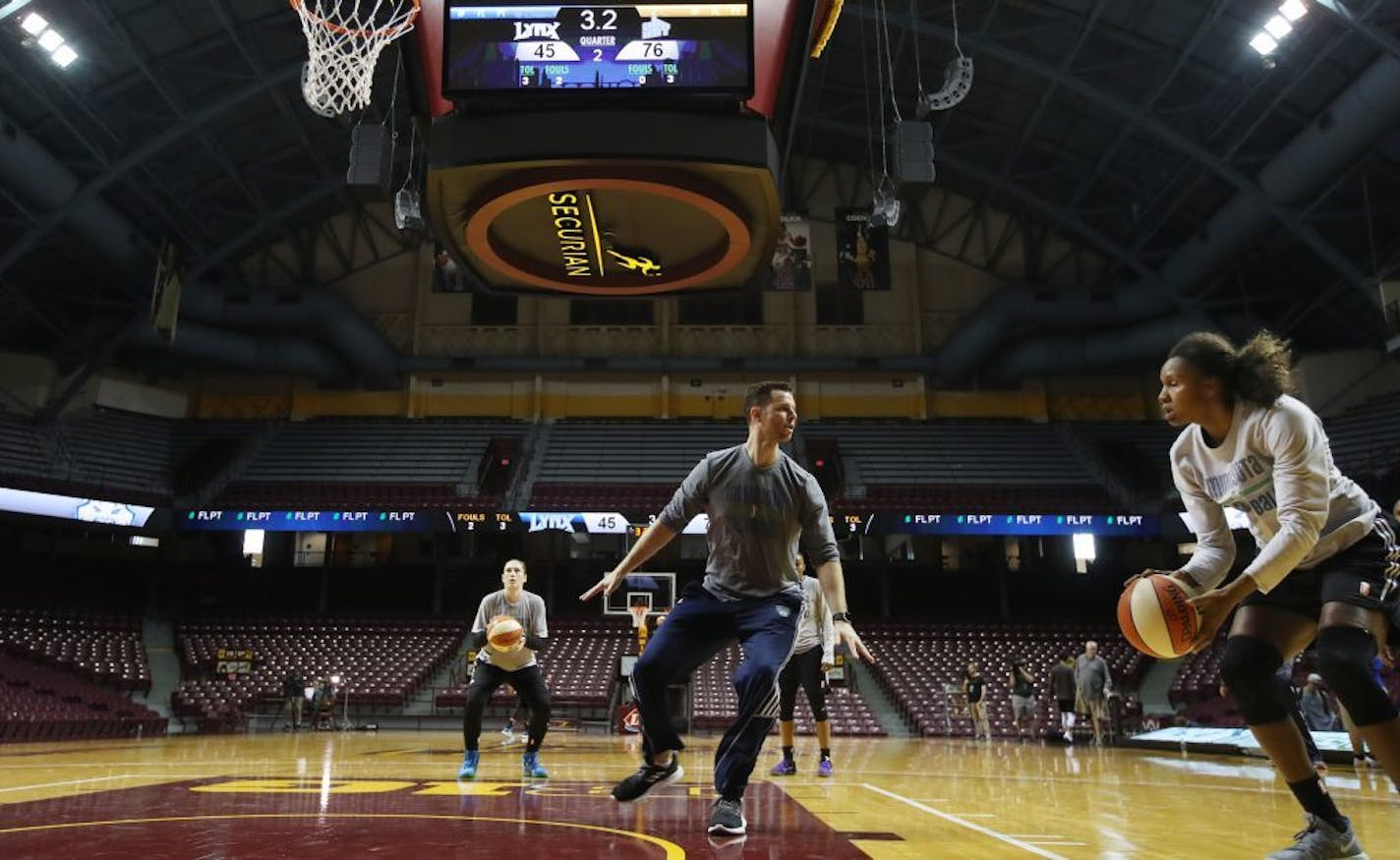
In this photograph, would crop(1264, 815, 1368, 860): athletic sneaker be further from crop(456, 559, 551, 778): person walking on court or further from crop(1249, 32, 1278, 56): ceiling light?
crop(1249, 32, 1278, 56): ceiling light

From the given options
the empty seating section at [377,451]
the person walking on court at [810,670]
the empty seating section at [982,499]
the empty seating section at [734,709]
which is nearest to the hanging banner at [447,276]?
the empty seating section at [377,451]

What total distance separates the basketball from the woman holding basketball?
4.67 meters

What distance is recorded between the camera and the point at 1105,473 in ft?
90.7

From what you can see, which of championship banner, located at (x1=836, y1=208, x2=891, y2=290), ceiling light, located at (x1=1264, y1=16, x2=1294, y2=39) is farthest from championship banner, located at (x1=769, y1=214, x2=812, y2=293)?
ceiling light, located at (x1=1264, y1=16, x2=1294, y2=39)

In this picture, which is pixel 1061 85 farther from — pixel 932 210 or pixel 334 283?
pixel 334 283

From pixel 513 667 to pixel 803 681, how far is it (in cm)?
248

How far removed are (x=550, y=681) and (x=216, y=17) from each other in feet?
53.7

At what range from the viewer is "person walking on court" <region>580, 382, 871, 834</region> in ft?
13.5

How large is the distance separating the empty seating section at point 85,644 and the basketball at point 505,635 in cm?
1626

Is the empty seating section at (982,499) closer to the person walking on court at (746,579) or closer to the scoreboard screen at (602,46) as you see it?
the scoreboard screen at (602,46)

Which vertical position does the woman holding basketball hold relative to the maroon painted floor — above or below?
above

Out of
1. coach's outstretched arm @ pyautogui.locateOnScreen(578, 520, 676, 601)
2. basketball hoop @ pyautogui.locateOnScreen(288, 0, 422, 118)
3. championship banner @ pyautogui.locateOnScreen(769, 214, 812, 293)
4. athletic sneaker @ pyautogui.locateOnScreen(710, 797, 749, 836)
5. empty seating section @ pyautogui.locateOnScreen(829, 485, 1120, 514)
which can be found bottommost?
athletic sneaker @ pyautogui.locateOnScreen(710, 797, 749, 836)

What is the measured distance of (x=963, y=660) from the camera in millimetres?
21953

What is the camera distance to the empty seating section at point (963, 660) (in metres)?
18.8
